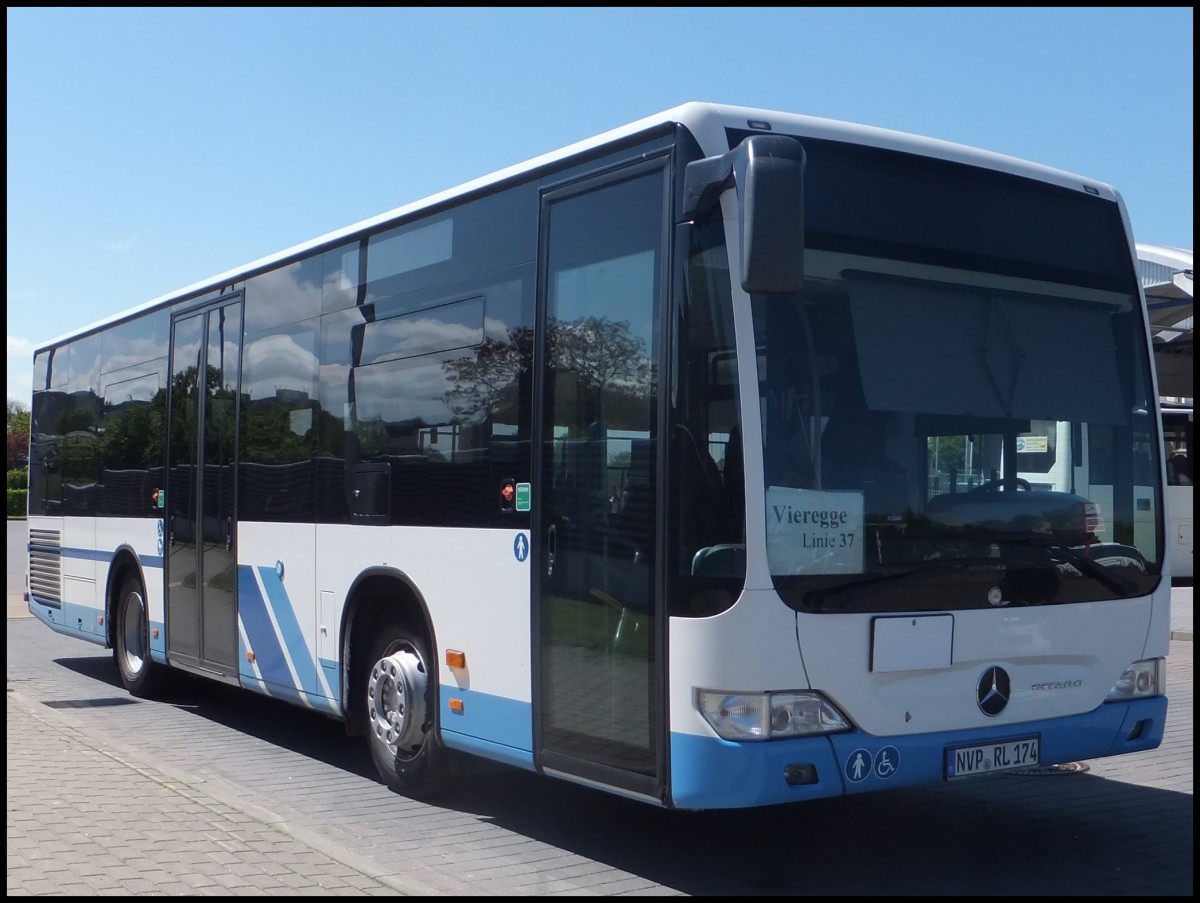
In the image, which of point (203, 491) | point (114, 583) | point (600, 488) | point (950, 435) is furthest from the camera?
point (114, 583)

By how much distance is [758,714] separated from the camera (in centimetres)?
529

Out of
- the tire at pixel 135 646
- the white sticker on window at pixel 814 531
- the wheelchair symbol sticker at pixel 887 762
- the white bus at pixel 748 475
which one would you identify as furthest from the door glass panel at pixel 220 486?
the wheelchair symbol sticker at pixel 887 762

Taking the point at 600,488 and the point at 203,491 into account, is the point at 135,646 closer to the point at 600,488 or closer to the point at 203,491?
the point at 203,491

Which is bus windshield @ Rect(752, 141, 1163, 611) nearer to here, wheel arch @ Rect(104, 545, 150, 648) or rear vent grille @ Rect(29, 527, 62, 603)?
wheel arch @ Rect(104, 545, 150, 648)

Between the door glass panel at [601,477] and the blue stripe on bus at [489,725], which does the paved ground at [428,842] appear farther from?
the door glass panel at [601,477]

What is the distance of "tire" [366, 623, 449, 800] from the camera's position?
7.30 m

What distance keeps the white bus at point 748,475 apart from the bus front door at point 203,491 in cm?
201

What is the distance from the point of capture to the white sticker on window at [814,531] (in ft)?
17.6

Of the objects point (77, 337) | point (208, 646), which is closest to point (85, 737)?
point (208, 646)

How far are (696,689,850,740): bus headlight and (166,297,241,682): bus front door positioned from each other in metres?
4.99

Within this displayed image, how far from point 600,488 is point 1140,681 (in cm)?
270

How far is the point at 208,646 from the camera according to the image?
9.85 meters

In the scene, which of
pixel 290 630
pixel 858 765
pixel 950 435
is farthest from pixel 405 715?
pixel 950 435

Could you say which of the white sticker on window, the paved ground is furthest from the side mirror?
the paved ground
